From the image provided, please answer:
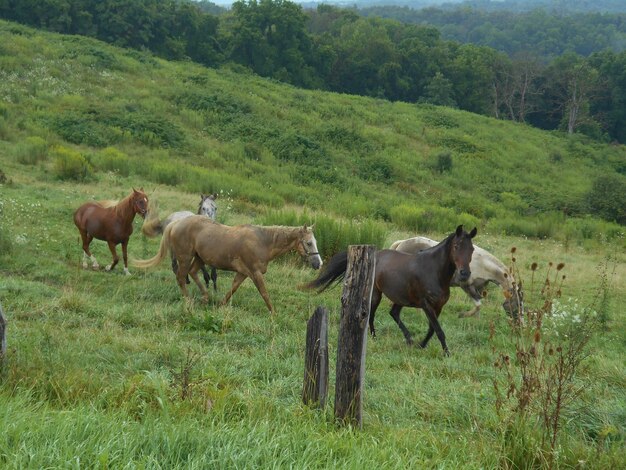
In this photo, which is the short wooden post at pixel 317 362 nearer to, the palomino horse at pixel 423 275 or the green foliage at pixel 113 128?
the palomino horse at pixel 423 275

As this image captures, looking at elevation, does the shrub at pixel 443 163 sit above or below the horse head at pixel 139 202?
below

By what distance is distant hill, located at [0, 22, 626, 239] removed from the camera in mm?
23062

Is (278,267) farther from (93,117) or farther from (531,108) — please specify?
(531,108)

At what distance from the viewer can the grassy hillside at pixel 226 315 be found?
13.4ft

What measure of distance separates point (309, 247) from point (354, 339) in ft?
16.9

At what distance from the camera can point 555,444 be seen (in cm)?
423

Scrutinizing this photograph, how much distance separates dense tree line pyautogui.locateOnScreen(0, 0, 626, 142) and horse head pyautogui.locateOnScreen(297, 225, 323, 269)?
46.7 metres

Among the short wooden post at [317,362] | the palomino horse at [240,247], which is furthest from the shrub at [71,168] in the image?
the short wooden post at [317,362]

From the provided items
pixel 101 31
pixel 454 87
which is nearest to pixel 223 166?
pixel 101 31

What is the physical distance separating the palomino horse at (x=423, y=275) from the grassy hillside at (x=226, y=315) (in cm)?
43

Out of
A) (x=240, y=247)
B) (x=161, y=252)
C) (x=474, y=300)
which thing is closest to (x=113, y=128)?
(x=161, y=252)

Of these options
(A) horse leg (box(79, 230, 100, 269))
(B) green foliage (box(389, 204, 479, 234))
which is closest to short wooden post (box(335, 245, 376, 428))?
(A) horse leg (box(79, 230, 100, 269))

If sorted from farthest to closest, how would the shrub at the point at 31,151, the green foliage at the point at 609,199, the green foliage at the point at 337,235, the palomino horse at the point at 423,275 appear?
the green foliage at the point at 609,199 < the shrub at the point at 31,151 < the green foliage at the point at 337,235 < the palomino horse at the point at 423,275

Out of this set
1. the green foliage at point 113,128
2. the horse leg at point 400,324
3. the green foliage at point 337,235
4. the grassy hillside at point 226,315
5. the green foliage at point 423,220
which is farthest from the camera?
the green foliage at point 113,128
